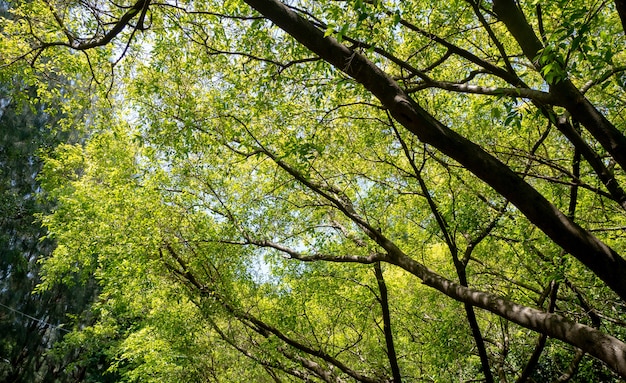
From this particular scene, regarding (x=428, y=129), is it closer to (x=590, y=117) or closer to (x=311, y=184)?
(x=590, y=117)

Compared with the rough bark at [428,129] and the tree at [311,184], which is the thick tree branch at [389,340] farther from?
the rough bark at [428,129]

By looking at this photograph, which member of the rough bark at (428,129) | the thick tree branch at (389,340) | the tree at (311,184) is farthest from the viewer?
the thick tree branch at (389,340)

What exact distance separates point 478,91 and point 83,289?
17.7 metres

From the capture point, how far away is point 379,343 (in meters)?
8.98

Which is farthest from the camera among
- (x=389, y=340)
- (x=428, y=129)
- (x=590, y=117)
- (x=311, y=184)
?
(x=389, y=340)

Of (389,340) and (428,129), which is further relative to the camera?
(389,340)

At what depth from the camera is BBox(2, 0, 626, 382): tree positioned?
5188 millimetres

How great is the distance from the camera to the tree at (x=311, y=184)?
5.19m

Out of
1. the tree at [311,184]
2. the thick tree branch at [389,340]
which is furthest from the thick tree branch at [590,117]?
the thick tree branch at [389,340]

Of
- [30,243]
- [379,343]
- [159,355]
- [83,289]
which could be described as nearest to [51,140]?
[30,243]

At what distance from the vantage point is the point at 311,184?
5.77 metres

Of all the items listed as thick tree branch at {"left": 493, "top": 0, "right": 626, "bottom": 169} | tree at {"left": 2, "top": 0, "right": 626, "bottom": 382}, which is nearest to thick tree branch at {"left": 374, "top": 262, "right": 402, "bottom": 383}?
tree at {"left": 2, "top": 0, "right": 626, "bottom": 382}

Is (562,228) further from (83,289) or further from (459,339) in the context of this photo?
(83,289)

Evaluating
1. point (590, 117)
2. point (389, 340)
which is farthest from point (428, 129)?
point (389, 340)
